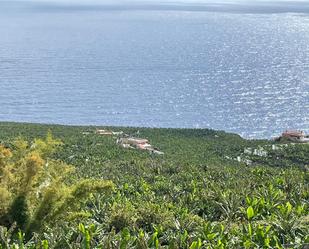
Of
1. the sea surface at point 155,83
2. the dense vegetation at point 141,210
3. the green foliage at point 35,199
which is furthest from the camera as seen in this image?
the sea surface at point 155,83

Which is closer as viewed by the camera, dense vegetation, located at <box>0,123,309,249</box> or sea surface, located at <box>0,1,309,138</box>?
dense vegetation, located at <box>0,123,309,249</box>

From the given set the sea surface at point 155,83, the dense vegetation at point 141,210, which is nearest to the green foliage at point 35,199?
the dense vegetation at point 141,210

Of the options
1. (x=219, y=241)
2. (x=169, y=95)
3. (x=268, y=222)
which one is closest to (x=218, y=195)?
(x=268, y=222)

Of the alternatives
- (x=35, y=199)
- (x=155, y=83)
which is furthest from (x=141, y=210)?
(x=155, y=83)

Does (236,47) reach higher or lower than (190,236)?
lower

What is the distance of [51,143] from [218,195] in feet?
17.8

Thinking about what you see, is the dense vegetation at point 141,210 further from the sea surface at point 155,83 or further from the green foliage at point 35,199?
the sea surface at point 155,83

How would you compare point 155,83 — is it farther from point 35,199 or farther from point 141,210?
point 141,210

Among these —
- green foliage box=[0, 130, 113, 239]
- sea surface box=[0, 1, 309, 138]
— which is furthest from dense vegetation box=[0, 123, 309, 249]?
sea surface box=[0, 1, 309, 138]

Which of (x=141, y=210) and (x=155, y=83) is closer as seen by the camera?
(x=141, y=210)

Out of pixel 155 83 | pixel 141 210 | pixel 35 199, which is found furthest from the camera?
pixel 155 83

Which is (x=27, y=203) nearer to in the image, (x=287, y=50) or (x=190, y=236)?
(x=190, y=236)

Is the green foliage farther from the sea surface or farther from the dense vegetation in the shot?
the sea surface

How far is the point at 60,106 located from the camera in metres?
91.4
